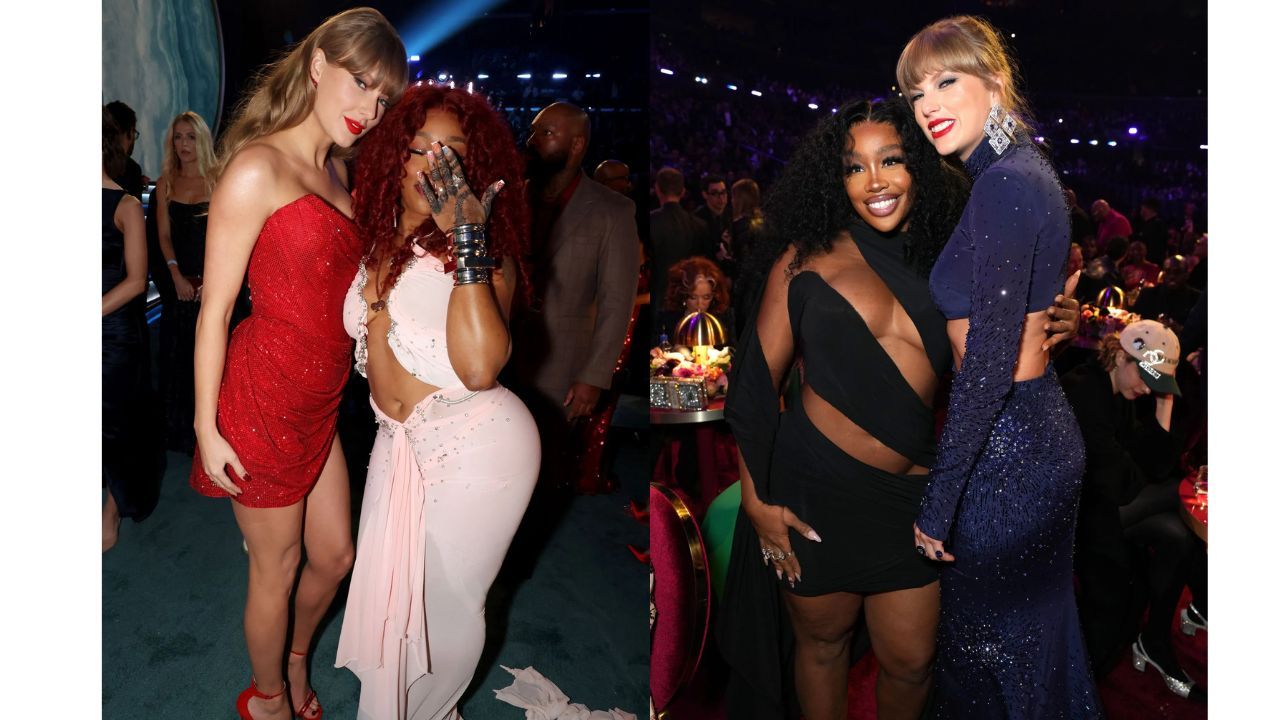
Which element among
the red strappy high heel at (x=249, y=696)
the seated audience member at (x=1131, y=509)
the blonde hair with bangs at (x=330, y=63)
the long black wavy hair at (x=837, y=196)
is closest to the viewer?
the long black wavy hair at (x=837, y=196)

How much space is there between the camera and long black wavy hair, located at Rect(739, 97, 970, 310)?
2111mm

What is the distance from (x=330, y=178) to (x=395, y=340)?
17.4 inches

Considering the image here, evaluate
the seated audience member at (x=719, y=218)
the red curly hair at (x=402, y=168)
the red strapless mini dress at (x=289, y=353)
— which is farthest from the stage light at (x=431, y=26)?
the seated audience member at (x=719, y=218)

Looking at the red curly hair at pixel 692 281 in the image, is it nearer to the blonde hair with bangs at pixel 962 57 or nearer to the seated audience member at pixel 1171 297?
the blonde hair with bangs at pixel 962 57

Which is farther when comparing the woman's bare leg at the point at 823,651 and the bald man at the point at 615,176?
the bald man at the point at 615,176

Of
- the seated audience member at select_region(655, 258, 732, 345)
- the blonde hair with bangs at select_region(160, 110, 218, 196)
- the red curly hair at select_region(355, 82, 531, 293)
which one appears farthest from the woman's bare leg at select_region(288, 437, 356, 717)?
the seated audience member at select_region(655, 258, 732, 345)

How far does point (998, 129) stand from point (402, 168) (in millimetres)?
1385

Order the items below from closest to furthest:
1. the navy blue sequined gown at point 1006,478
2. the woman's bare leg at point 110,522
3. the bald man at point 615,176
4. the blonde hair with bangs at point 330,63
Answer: the navy blue sequined gown at point 1006,478 < the blonde hair with bangs at point 330,63 < the bald man at point 615,176 < the woman's bare leg at point 110,522

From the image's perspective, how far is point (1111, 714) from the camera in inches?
100

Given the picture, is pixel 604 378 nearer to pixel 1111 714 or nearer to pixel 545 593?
pixel 545 593

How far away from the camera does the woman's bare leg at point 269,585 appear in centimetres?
237

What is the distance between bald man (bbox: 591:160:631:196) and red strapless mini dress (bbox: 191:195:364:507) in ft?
2.36

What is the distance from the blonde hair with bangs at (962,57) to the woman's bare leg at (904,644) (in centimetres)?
118
